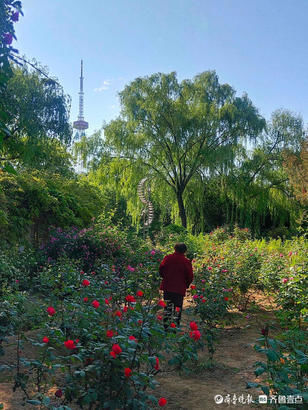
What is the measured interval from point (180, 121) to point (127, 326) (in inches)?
547

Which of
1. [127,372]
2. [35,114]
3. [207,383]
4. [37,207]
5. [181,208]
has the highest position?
[35,114]

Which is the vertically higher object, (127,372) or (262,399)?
(127,372)

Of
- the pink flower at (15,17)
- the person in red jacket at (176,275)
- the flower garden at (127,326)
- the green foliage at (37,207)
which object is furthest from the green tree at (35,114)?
the pink flower at (15,17)

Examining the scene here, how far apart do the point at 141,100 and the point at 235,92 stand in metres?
4.03

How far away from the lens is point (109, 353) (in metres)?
2.01

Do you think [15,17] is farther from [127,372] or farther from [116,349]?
[127,372]

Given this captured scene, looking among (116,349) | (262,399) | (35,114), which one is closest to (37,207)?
(35,114)

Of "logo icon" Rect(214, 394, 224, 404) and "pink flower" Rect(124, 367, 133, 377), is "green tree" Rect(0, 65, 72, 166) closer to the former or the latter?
"logo icon" Rect(214, 394, 224, 404)

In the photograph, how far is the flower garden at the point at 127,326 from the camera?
2.04 m

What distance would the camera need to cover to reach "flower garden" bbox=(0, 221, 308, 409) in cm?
204

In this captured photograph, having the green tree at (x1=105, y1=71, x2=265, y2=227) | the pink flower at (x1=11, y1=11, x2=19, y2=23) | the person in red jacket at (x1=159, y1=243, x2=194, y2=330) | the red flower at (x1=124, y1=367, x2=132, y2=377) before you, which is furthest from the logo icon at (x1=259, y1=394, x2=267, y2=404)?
the green tree at (x1=105, y1=71, x2=265, y2=227)

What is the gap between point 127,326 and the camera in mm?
2369

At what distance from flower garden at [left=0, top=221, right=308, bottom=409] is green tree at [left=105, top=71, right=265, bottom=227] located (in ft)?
23.2

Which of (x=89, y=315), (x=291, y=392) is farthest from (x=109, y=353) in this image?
(x=291, y=392)
